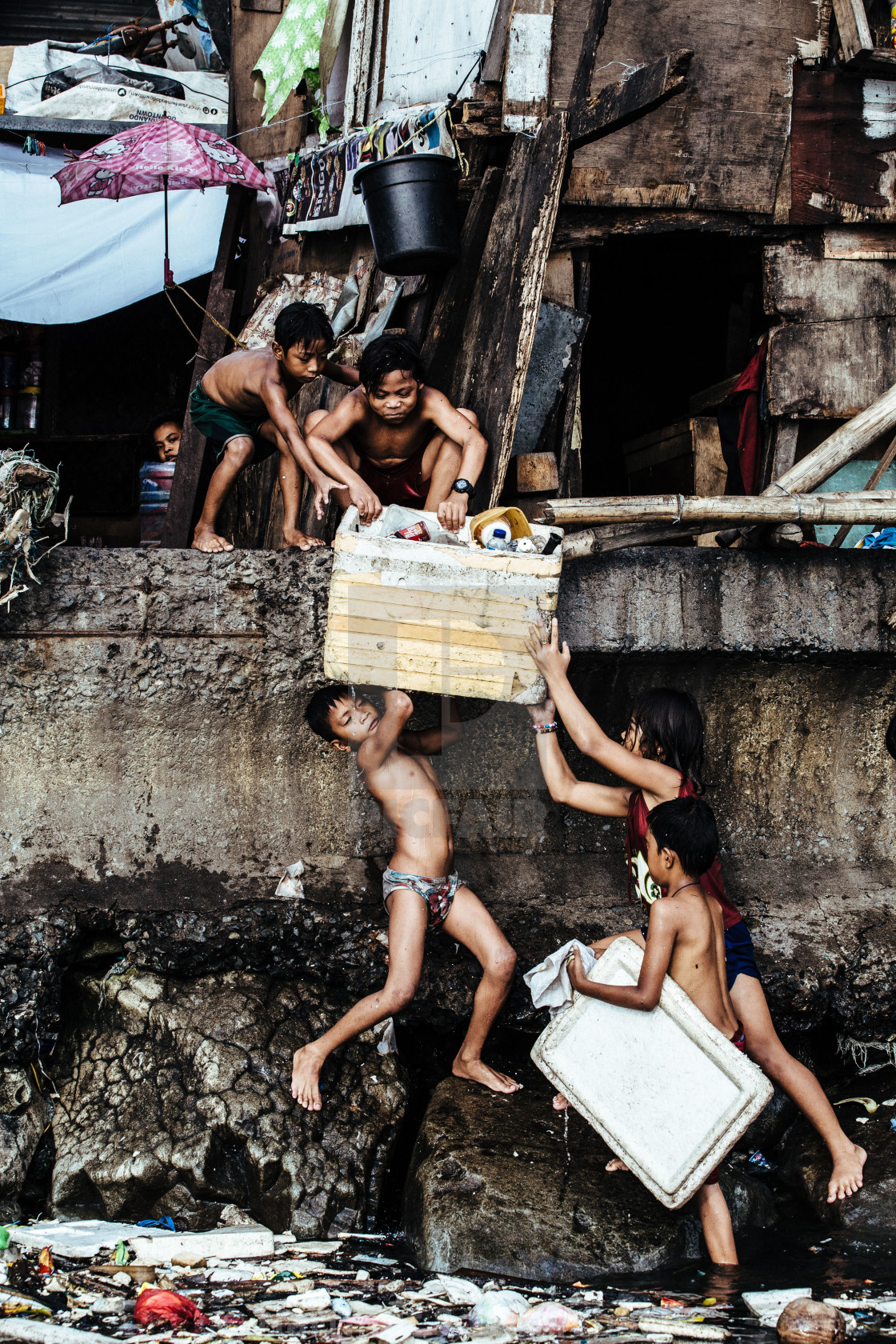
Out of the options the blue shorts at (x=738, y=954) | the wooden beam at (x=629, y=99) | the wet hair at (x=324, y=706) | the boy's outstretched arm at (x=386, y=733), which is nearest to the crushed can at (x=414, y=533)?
the boy's outstretched arm at (x=386, y=733)

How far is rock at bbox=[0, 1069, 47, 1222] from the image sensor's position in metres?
3.61

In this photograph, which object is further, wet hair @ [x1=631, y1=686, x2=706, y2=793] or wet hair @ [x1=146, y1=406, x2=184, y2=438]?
wet hair @ [x1=146, y1=406, x2=184, y2=438]

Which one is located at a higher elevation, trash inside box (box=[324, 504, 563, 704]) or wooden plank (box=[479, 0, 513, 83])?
wooden plank (box=[479, 0, 513, 83])

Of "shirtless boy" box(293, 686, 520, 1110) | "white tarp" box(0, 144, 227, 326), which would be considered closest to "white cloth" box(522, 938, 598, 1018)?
"shirtless boy" box(293, 686, 520, 1110)

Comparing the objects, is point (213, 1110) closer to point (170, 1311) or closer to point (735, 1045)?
point (170, 1311)

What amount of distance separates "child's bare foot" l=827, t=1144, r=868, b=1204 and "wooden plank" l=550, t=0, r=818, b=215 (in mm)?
3826

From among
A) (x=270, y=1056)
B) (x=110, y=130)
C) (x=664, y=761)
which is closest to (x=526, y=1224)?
(x=270, y=1056)

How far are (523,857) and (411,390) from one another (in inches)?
77.6

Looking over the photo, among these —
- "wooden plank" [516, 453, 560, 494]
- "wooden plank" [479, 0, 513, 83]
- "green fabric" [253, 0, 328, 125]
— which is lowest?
"wooden plank" [516, 453, 560, 494]

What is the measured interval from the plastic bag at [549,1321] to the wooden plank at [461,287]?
3330mm

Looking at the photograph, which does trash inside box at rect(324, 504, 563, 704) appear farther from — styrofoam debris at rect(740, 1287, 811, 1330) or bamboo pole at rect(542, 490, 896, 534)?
styrofoam debris at rect(740, 1287, 811, 1330)

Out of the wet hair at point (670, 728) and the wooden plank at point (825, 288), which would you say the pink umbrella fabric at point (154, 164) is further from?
the wet hair at point (670, 728)

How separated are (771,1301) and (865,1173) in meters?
0.89

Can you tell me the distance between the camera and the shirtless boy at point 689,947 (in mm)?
3270
